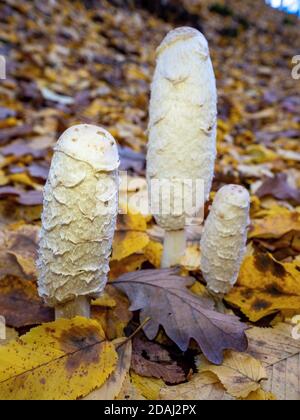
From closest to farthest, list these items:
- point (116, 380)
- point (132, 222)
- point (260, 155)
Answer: point (116, 380), point (132, 222), point (260, 155)

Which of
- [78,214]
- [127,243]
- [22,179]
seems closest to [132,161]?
[22,179]

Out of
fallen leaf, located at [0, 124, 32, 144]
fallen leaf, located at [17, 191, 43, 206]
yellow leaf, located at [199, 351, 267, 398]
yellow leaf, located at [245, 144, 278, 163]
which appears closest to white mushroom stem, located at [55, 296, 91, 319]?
yellow leaf, located at [199, 351, 267, 398]

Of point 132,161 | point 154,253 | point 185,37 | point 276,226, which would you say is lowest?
point 154,253

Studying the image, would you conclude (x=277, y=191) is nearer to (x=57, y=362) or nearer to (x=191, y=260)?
(x=191, y=260)

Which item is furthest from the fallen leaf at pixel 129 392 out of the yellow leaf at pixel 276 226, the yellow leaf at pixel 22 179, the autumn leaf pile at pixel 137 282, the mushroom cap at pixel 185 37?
the yellow leaf at pixel 22 179

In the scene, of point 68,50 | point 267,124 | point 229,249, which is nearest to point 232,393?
point 229,249

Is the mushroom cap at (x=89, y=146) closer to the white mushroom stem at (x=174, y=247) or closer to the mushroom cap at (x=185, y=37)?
the mushroom cap at (x=185, y=37)
